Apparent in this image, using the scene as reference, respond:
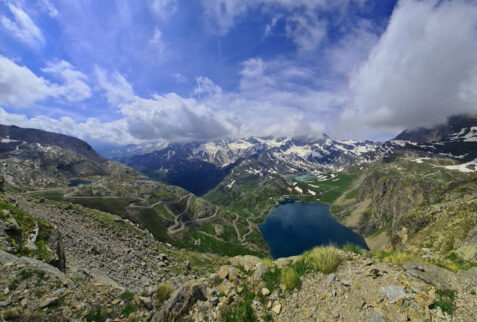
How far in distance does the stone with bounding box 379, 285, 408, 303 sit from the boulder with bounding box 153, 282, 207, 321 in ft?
25.6

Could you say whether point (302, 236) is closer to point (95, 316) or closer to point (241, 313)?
point (241, 313)

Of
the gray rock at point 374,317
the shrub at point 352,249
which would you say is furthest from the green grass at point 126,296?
the shrub at point 352,249

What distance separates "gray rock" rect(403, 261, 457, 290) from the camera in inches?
287

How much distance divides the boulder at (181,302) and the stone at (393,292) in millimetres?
7798

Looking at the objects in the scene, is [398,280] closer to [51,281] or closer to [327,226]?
[51,281]

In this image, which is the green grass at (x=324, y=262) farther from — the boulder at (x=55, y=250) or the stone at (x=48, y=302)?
the boulder at (x=55, y=250)

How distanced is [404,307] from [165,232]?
11583cm

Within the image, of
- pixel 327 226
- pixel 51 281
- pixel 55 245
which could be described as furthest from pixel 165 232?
pixel 327 226

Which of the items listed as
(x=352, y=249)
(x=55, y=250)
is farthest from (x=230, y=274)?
(x=55, y=250)

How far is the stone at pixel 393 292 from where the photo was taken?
21.9ft

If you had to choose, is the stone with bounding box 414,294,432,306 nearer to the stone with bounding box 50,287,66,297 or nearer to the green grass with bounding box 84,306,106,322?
the green grass with bounding box 84,306,106,322

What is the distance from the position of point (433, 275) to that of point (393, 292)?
235cm

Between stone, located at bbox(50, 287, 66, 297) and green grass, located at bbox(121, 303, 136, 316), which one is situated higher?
stone, located at bbox(50, 287, 66, 297)

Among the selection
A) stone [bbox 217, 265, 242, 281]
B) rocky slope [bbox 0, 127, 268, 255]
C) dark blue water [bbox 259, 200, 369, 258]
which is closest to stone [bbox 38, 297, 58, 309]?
stone [bbox 217, 265, 242, 281]
